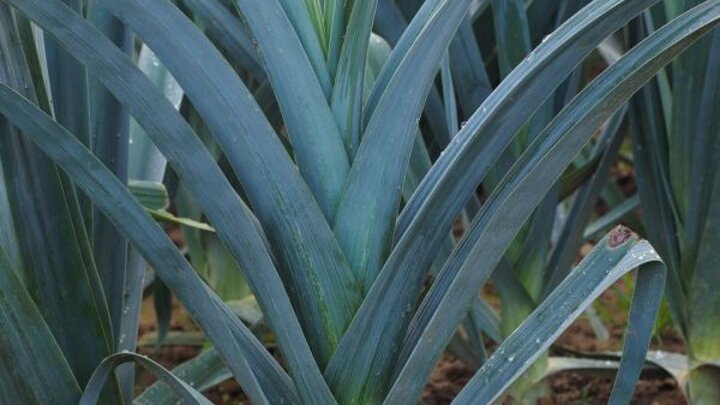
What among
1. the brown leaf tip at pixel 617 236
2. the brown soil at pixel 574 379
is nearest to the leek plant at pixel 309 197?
the brown leaf tip at pixel 617 236

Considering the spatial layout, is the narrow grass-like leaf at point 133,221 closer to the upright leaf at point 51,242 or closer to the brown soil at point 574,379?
the upright leaf at point 51,242

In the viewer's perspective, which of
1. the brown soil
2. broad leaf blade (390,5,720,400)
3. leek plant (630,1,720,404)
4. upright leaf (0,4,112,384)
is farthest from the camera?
the brown soil

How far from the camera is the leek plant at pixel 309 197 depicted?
105 cm

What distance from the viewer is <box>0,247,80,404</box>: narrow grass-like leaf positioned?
1117mm

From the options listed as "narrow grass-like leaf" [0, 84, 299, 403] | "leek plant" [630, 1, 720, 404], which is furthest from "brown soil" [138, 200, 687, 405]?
"narrow grass-like leaf" [0, 84, 299, 403]

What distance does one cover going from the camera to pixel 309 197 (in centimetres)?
109

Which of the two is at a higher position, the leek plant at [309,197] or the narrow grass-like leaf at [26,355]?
the leek plant at [309,197]

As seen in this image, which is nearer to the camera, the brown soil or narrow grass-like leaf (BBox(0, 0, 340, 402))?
narrow grass-like leaf (BBox(0, 0, 340, 402))

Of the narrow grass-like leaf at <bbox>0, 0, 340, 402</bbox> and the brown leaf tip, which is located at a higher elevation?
the brown leaf tip

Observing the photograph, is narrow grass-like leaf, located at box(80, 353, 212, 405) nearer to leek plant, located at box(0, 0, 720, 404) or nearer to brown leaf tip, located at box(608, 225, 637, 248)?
leek plant, located at box(0, 0, 720, 404)

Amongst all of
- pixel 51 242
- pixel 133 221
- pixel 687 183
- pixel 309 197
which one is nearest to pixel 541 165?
pixel 309 197

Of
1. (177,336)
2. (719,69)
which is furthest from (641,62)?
(177,336)

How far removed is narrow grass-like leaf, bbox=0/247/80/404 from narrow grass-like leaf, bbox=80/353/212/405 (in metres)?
0.05

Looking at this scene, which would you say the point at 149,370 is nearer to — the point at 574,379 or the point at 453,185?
the point at 453,185
